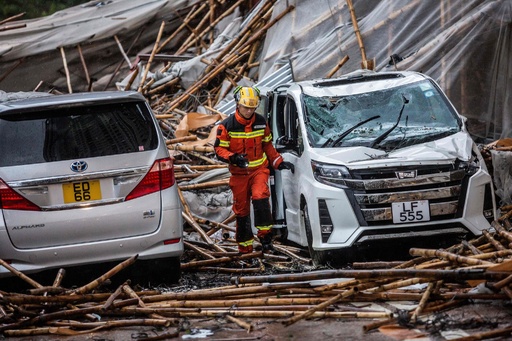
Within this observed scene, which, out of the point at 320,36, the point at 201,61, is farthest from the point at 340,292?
the point at 201,61

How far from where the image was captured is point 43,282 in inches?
351

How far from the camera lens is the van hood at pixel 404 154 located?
9.73 meters

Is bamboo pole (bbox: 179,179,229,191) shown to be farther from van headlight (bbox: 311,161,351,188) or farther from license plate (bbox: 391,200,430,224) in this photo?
license plate (bbox: 391,200,430,224)

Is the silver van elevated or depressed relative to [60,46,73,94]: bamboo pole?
elevated

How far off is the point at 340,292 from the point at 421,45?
874 cm

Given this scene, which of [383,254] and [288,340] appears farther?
[383,254]

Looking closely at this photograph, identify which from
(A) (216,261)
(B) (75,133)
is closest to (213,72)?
(A) (216,261)

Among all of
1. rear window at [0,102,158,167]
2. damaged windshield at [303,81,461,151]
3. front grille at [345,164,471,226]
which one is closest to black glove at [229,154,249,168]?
damaged windshield at [303,81,461,151]

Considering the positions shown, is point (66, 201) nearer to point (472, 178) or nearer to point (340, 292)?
point (340, 292)

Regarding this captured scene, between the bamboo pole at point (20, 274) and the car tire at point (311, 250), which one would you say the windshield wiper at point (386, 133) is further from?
the bamboo pole at point (20, 274)

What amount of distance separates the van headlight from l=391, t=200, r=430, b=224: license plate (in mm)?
535

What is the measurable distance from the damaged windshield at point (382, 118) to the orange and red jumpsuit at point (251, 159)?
639mm

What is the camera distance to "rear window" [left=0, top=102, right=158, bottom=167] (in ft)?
28.8

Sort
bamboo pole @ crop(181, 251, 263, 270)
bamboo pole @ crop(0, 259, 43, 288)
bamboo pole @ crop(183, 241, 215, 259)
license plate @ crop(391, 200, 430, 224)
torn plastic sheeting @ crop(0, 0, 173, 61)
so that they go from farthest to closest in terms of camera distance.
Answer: torn plastic sheeting @ crop(0, 0, 173, 61)
bamboo pole @ crop(183, 241, 215, 259)
bamboo pole @ crop(181, 251, 263, 270)
license plate @ crop(391, 200, 430, 224)
bamboo pole @ crop(0, 259, 43, 288)
